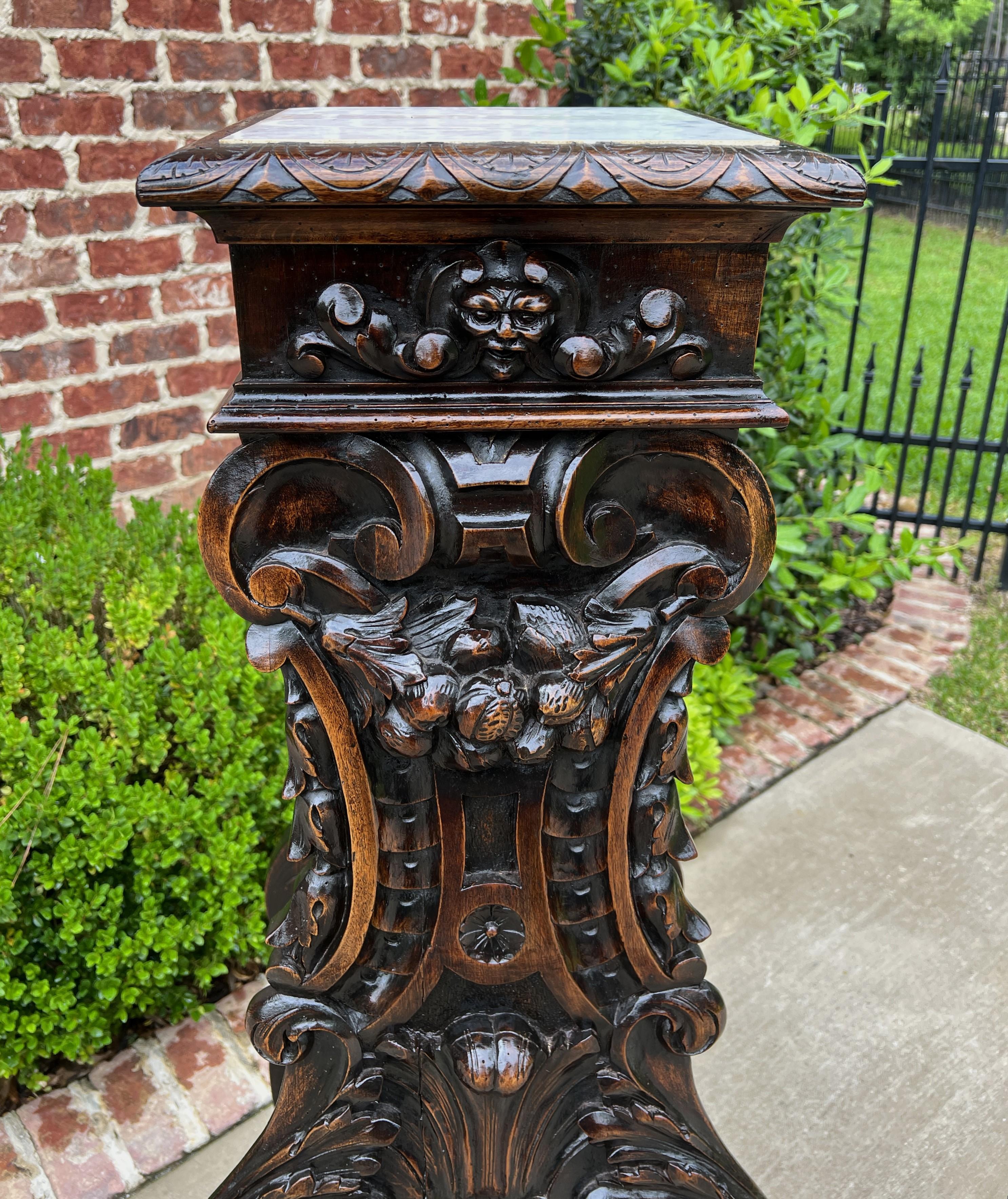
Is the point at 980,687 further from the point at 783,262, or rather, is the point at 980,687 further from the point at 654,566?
the point at 654,566

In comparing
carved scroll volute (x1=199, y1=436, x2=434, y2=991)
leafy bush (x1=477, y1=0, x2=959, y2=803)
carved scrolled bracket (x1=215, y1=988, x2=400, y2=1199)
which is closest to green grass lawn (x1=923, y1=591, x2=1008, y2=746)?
leafy bush (x1=477, y1=0, x2=959, y2=803)

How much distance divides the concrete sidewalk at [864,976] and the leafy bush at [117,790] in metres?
0.33

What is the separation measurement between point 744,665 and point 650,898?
1895 mm

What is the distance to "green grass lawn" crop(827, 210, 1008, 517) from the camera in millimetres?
4727

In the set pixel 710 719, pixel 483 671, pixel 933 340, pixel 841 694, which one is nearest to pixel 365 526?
pixel 483 671

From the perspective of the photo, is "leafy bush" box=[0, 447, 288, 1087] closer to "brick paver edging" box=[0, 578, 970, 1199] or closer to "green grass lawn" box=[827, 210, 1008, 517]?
"brick paver edging" box=[0, 578, 970, 1199]

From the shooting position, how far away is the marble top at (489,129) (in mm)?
849

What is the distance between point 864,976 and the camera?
1.99 meters

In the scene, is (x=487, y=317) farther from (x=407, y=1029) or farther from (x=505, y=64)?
(x=505, y=64)

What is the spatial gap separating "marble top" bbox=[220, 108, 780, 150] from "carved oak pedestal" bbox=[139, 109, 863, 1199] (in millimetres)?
10

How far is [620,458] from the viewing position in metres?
0.96

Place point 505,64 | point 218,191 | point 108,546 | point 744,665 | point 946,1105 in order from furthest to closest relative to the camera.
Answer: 1. point 505,64
2. point 744,665
3. point 108,546
4. point 946,1105
5. point 218,191

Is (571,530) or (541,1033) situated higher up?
(571,530)

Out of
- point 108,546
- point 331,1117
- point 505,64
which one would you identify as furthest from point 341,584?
point 505,64
